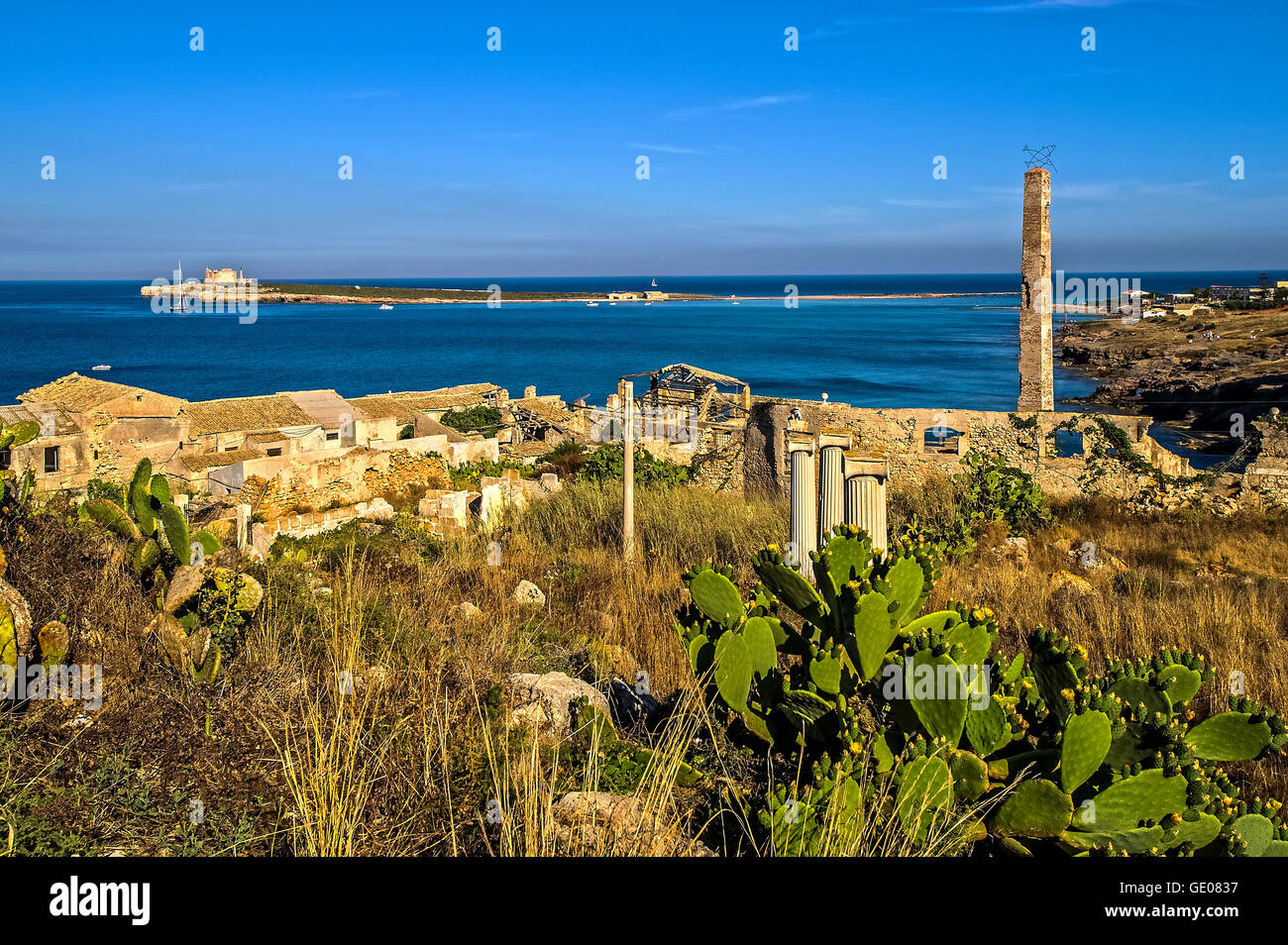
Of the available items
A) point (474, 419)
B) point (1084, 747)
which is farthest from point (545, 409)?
point (1084, 747)

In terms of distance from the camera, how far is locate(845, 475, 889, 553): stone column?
21.0 feet

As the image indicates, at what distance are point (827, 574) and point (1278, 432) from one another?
15607 mm

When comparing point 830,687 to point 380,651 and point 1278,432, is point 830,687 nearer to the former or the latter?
point 380,651

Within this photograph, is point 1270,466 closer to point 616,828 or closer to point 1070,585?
point 1070,585

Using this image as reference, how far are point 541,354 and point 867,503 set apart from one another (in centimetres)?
10189

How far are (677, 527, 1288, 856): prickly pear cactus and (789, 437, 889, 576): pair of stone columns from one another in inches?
92.0

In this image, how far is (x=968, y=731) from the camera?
10.5 ft

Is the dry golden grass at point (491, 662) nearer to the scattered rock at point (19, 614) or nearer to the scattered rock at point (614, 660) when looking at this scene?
the scattered rock at point (614, 660)

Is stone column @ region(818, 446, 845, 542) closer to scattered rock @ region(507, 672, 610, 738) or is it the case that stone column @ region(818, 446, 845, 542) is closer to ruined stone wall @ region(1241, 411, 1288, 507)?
scattered rock @ region(507, 672, 610, 738)

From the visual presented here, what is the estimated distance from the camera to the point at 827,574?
4016mm

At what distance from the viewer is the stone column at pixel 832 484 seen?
666cm

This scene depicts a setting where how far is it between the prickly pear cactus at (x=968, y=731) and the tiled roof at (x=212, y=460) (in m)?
22.4
